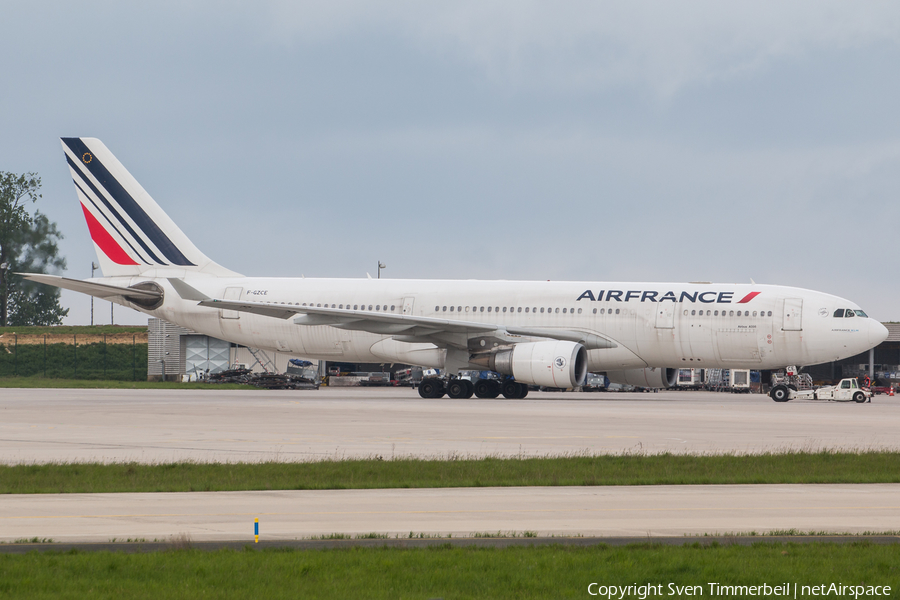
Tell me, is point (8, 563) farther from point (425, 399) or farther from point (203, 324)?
point (203, 324)

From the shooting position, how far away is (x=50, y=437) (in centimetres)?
2100

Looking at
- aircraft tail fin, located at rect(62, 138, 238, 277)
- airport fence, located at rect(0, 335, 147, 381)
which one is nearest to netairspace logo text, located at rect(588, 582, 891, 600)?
aircraft tail fin, located at rect(62, 138, 238, 277)

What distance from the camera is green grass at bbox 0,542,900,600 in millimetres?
7699

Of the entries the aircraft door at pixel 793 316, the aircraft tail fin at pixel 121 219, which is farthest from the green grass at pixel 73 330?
the aircraft door at pixel 793 316

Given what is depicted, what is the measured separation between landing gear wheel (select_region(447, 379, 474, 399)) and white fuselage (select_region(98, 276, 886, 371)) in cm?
97


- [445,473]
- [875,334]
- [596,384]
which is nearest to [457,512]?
[445,473]

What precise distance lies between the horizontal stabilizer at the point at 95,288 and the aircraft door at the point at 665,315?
20824 millimetres

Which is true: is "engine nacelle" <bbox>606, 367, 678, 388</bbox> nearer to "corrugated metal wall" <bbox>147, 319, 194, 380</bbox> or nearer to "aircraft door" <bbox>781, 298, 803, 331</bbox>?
"aircraft door" <bbox>781, 298, 803, 331</bbox>

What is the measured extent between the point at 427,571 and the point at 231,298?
115 feet

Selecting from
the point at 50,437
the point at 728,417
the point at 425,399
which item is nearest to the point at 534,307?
the point at 425,399

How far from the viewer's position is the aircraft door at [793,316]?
35875 millimetres

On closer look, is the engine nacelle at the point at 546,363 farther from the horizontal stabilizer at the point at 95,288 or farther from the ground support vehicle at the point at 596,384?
the ground support vehicle at the point at 596,384

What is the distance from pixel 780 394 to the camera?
40.2m

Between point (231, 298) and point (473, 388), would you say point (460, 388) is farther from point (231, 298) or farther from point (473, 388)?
point (231, 298)
